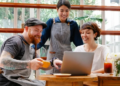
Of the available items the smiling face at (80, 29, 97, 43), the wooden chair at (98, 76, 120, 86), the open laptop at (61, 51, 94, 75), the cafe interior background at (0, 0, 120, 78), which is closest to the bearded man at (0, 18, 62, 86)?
the open laptop at (61, 51, 94, 75)

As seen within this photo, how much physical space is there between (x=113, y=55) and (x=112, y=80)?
28cm

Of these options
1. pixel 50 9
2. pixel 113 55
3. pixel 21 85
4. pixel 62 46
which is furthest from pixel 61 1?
pixel 21 85

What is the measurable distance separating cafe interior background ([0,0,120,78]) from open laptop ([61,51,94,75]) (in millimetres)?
1681

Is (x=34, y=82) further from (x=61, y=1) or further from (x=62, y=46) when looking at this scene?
(x=61, y=1)

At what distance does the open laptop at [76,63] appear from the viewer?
5.61 feet

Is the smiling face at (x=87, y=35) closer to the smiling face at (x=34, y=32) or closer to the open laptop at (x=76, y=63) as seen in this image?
the smiling face at (x=34, y=32)

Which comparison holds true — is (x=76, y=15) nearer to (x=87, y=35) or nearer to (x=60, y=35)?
(x=60, y=35)

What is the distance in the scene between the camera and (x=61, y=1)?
2803 mm

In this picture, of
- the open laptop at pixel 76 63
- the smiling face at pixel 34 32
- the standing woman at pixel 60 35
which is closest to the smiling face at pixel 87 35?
the standing woman at pixel 60 35

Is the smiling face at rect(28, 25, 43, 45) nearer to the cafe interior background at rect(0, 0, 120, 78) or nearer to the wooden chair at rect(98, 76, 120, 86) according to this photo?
the wooden chair at rect(98, 76, 120, 86)

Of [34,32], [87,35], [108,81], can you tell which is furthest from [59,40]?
[108,81]

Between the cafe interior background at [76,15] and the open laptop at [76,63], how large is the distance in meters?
1.68

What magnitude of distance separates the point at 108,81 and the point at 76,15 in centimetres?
213

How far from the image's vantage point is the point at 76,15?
3.68 meters
